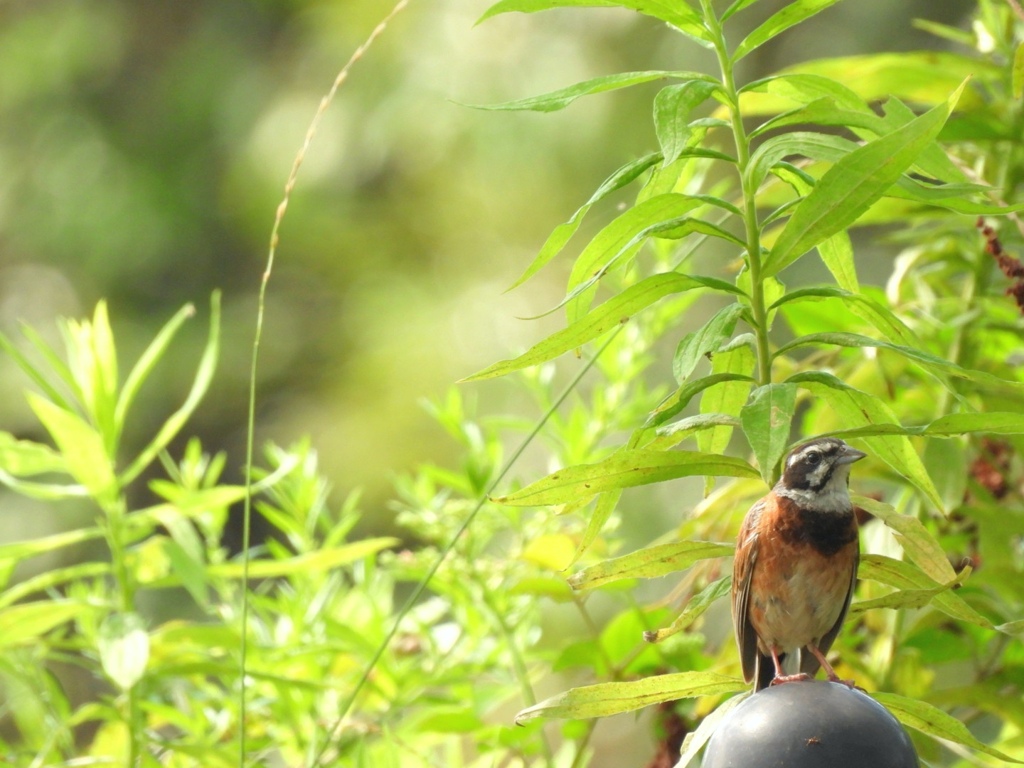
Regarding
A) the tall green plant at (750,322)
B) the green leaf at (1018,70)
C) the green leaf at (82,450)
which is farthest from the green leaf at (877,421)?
the green leaf at (82,450)

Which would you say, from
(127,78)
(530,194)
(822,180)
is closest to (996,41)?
(822,180)

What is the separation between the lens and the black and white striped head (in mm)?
706

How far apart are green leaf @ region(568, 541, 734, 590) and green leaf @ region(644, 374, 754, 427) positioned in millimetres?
74

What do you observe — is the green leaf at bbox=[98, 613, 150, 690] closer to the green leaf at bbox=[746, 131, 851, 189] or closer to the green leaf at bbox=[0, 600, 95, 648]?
the green leaf at bbox=[0, 600, 95, 648]

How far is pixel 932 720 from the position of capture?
2.34 feet

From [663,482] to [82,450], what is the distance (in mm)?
536

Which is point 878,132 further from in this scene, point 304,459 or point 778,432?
point 304,459

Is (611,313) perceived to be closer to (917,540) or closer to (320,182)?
(917,540)

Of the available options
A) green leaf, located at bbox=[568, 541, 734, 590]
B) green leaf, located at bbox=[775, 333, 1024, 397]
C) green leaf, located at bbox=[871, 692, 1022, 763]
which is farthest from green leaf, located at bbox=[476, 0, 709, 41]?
green leaf, located at bbox=[871, 692, 1022, 763]

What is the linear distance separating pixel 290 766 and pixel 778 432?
0.84 metres

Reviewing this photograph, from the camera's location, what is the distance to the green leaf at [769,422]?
24.2 inches

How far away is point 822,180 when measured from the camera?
660 millimetres

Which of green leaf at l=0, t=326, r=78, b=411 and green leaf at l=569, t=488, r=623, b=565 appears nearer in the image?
green leaf at l=569, t=488, r=623, b=565

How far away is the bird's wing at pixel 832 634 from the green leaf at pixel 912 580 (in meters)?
0.01
